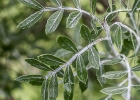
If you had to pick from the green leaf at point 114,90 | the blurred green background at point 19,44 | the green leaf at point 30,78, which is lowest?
the green leaf at point 114,90

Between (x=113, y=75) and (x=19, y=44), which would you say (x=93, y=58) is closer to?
(x=113, y=75)

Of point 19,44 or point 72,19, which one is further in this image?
point 19,44

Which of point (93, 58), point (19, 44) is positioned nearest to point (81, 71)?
point (93, 58)

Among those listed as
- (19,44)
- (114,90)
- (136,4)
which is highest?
(19,44)

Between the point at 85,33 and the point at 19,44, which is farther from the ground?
the point at 19,44

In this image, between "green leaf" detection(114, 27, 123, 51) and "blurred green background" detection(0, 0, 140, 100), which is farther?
"blurred green background" detection(0, 0, 140, 100)

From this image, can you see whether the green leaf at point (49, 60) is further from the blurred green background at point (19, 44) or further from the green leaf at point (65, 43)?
the blurred green background at point (19, 44)

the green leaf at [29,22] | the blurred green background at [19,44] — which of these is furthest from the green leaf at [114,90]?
the blurred green background at [19,44]

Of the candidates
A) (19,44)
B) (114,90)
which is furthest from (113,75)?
(19,44)

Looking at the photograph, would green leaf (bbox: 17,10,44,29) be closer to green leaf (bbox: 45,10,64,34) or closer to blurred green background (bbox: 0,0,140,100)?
green leaf (bbox: 45,10,64,34)

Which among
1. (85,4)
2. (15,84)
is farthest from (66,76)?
(85,4)

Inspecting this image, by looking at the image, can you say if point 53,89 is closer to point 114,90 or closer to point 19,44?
point 114,90

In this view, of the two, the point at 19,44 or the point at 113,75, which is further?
the point at 19,44

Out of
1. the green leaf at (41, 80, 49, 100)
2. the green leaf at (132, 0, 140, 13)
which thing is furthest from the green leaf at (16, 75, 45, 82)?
the green leaf at (132, 0, 140, 13)
